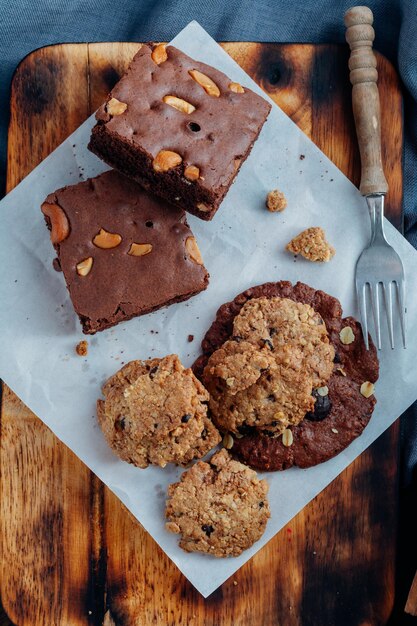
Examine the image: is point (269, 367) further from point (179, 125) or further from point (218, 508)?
point (179, 125)

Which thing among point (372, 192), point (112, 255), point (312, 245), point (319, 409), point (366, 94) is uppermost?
point (366, 94)

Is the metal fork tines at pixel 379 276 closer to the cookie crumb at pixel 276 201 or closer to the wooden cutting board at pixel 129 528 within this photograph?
the wooden cutting board at pixel 129 528

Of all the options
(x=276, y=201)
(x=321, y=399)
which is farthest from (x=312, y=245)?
(x=321, y=399)

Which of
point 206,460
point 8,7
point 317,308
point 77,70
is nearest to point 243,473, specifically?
point 206,460

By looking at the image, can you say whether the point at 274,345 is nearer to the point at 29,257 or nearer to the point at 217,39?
the point at 29,257

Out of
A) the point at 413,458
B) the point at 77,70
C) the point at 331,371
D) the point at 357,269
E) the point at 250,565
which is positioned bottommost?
the point at 250,565

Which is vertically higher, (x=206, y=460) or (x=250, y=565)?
(x=206, y=460)

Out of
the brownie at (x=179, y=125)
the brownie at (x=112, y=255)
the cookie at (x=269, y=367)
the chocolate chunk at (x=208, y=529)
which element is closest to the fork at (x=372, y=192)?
the cookie at (x=269, y=367)
